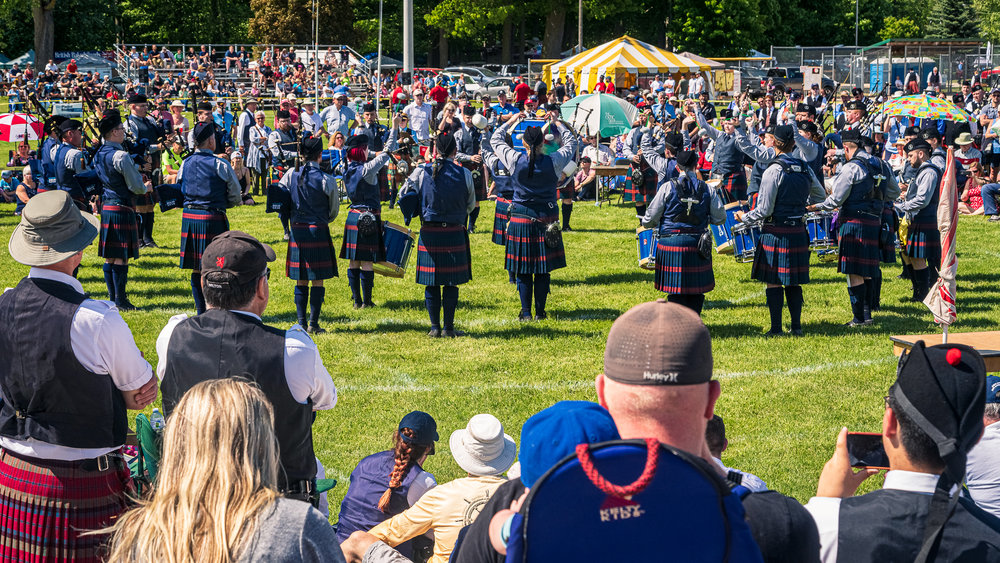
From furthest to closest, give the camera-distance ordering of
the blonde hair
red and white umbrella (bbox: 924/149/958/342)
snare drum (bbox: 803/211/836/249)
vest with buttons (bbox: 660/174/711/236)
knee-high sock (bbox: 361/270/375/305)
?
snare drum (bbox: 803/211/836/249) < knee-high sock (bbox: 361/270/375/305) < vest with buttons (bbox: 660/174/711/236) < red and white umbrella (bbox: 924/149/958/342) < the blonde hair

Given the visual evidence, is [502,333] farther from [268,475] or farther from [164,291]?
[268,475]

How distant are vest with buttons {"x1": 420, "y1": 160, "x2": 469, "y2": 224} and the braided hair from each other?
4713 mm

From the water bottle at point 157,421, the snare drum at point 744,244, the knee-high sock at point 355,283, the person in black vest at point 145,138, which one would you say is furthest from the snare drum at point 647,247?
the water bottle at point 157,421

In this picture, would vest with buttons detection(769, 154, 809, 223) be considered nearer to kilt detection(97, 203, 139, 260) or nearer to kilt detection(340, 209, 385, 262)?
kilt detection(340, 209, 385, 262)

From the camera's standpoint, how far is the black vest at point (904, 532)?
7.39 ft

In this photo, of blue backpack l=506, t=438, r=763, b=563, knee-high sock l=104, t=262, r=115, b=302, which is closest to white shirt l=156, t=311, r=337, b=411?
blue backpack l=506, t=438, r=763, b=563

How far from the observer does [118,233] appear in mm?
9945

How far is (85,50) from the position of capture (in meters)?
51.3

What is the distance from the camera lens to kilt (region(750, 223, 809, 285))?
8648 mm

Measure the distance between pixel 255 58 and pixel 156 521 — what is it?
4851 centimetres

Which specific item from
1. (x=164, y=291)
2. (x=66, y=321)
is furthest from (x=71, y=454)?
(x=164, y=291)

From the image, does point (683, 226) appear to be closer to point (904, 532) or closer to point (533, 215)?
point (533, 215)

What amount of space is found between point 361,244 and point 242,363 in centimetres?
659

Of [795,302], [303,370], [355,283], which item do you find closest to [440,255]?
[355,283]
